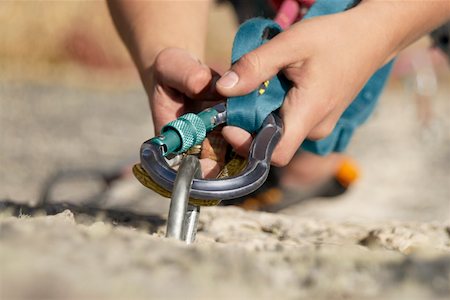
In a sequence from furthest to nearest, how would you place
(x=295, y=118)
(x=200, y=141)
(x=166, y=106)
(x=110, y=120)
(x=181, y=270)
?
(x=110, y=120)
(x=166, y=106)
(x=295, y=118)
(x=200, y=141)
(x=181, y=270)

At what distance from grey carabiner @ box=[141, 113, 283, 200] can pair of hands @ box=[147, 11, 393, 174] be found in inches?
3.4

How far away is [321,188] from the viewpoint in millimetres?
2680

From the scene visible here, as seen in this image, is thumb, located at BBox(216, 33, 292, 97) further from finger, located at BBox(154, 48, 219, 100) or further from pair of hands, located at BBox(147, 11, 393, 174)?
finger, located at BBox(154, 48, 219, 100)

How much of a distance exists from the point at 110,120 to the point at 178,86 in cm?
286

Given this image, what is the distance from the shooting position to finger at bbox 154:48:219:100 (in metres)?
1.21

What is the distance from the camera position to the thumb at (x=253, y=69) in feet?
3.54

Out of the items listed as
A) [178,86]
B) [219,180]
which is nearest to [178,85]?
[178,86]

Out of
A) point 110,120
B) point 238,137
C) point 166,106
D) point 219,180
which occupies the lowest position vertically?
point 219,180

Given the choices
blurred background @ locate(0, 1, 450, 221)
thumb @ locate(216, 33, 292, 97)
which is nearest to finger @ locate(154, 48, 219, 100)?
thumb @ locate(216, 33, 292, 97)

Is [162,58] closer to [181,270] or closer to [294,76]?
[294,76]

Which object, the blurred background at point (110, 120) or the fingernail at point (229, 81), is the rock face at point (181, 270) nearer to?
the fingernail at point (229, 81)

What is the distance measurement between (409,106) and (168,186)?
4.11 m

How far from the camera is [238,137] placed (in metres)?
1.10

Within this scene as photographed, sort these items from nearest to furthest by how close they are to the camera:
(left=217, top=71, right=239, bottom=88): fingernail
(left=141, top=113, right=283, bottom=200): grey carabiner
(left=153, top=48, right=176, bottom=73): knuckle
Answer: (left=141, top=113, right=283, bottom=200): grey carabiner
(left=217, top=71, right=239, bottom=88): fingernail
(left=153, top=48, right=176, bottom=73): knuckle
